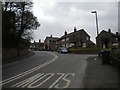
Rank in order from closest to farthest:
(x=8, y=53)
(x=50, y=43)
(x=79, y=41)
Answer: (x=8, y=53), (x=79, y=41), (x=50, y=43)

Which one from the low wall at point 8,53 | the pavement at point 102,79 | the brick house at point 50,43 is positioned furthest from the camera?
the brick house at point 50,43

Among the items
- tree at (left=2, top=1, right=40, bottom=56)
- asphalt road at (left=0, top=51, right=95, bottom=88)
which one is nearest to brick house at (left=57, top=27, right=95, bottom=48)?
tree at (left=2, top=1, right=40, bottom=56)

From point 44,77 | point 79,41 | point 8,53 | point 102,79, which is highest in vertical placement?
point 79,41

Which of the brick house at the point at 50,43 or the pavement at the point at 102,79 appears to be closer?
the pavement at the point at 102,79

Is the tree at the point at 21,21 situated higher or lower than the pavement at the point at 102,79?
higher

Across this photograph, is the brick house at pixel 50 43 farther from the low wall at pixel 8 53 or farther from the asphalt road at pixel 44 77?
the asphalt road at pixel 44 77

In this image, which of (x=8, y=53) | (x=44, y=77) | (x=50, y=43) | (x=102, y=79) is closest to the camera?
(x=102, y=79)

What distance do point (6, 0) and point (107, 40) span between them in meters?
39.1

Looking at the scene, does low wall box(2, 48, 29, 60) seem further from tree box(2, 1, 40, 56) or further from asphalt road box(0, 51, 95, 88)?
asphalt road box(0, 51, 95, 88)

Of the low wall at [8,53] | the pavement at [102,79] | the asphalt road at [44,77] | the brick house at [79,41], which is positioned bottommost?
the asphalt road at [44,77]

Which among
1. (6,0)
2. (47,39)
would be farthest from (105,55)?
(47,39)

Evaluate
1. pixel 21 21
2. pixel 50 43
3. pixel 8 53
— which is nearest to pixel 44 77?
pixel 8 53

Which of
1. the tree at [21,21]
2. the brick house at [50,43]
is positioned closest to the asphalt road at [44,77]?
the tree at [21,21]

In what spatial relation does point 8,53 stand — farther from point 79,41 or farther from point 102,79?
point 79,41
